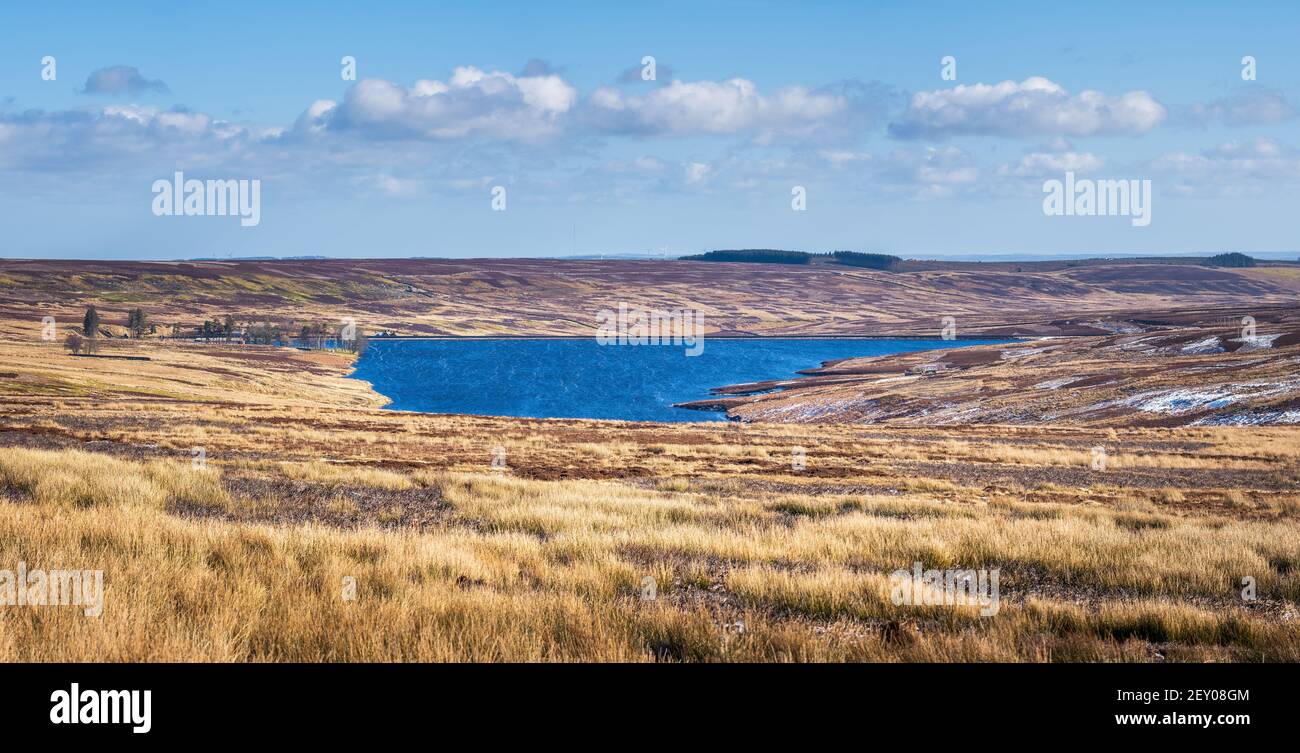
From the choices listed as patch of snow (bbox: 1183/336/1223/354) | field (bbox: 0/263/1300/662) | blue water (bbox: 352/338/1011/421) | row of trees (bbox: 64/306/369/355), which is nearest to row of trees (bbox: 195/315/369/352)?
row of trees (bbox: 64/306/369/355)

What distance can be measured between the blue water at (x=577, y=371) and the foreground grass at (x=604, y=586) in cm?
6434

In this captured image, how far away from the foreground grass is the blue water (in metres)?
64.3

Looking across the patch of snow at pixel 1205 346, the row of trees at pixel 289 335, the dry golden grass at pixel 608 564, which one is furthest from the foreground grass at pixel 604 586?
the row of trees at pixel 289 335

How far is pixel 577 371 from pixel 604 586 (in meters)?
117

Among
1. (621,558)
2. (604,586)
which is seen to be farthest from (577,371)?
(604,586)

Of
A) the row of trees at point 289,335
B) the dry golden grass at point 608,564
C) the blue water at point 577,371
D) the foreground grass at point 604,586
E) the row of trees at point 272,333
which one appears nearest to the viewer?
the foreground grass at point 604,586

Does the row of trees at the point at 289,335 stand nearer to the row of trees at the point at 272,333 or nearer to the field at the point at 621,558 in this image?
the row of trees at the point at 272,333

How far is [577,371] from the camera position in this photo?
12538 cm

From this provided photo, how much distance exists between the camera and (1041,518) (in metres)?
18.1

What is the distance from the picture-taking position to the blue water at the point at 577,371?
296ft

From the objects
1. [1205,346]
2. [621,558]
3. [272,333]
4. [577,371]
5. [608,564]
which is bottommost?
[577,371]

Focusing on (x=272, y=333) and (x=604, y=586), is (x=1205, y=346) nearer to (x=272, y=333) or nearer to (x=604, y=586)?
(x=604, y=586)
